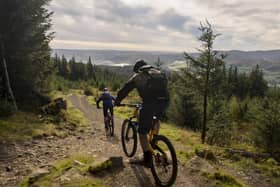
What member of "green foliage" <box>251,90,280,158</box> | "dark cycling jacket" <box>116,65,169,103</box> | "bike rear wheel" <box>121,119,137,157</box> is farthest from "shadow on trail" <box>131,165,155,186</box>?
"green foliage" <box>251,90,280,158</box>

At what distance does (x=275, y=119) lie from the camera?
16.6 meters

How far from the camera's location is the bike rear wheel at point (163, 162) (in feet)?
15.3

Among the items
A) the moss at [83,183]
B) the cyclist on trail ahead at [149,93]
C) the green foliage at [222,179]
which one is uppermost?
the cyclist on trail ahead at [149,93]

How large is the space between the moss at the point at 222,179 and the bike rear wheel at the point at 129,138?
2059 millimetres

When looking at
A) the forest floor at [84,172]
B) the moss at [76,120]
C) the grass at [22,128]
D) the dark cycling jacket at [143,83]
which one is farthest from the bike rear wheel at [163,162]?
the moss at [76,120]

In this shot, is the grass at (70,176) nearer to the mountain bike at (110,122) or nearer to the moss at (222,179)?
the moss at (222,179)

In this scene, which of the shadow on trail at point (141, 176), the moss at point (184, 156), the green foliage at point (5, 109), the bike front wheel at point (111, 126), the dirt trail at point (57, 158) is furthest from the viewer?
the bike front wheel at point (111, 126)

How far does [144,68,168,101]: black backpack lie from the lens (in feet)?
15.1

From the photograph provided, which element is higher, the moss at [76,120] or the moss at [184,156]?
the moss at [184,156]

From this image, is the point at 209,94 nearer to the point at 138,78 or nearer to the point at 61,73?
the point at 138,78

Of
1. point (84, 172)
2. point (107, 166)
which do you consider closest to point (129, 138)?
point (107, 166)

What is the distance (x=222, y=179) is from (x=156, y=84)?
2.78m

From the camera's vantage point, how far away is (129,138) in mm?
7066

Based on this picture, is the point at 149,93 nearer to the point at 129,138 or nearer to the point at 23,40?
the point at 129,138
